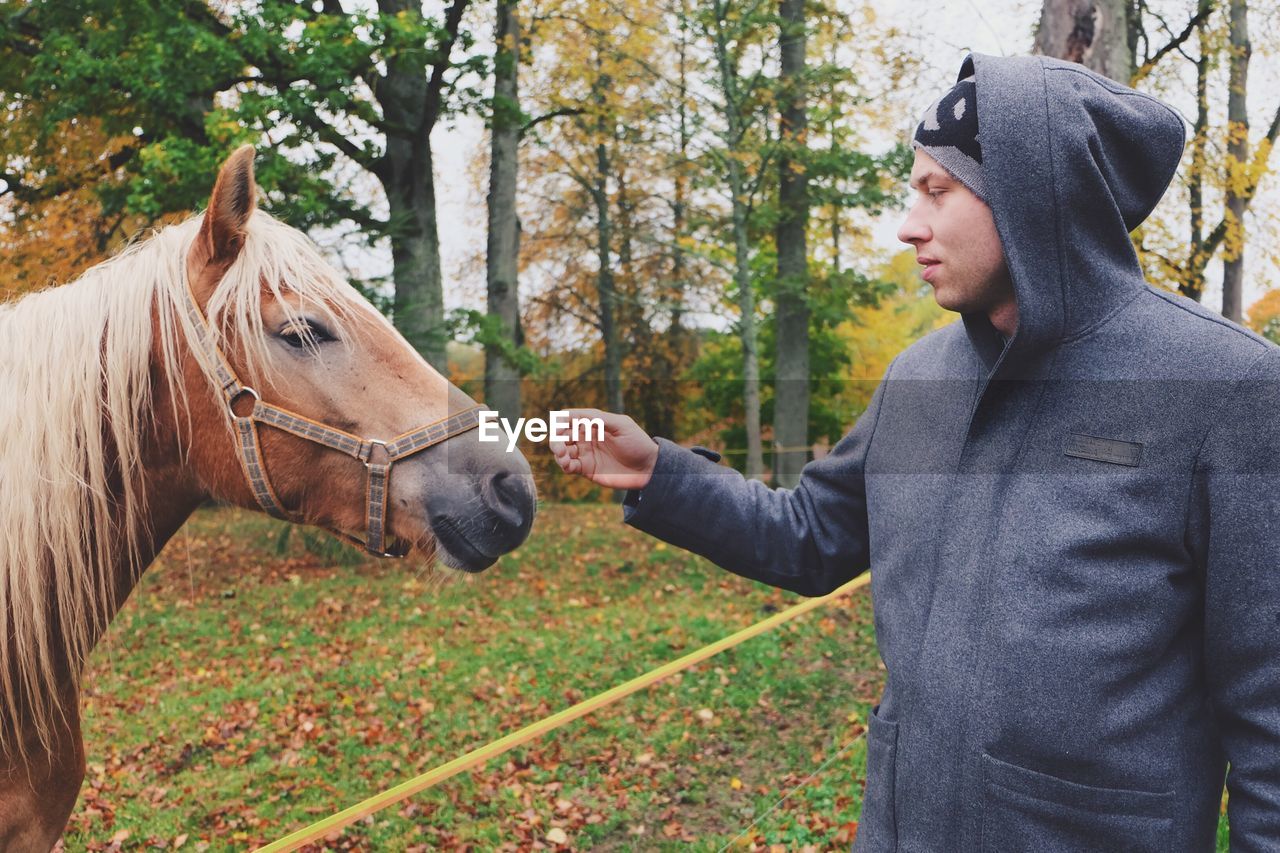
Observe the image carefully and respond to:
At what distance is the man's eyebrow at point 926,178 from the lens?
1.41 metres

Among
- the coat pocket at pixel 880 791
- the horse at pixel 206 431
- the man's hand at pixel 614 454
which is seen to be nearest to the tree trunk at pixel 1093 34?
the man's hand at pixel 614 454

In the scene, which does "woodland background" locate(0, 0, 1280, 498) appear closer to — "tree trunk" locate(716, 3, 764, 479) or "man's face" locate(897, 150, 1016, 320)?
"tree trunk" locate(716, 3, 764, 479)

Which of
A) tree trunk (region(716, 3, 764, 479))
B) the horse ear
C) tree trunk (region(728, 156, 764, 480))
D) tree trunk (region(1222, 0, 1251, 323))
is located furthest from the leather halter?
tree trunk (region(1222, 0, 1251, 323))

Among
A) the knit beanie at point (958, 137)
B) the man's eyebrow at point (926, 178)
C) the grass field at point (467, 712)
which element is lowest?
the grass field at point (467, 712)

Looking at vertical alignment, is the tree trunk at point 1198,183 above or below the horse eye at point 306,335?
above

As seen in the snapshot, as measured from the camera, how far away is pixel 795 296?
14.0 m

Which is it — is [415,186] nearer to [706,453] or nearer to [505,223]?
[505,223]

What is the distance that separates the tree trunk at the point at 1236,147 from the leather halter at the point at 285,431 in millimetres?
12500

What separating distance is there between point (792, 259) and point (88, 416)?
13.4m

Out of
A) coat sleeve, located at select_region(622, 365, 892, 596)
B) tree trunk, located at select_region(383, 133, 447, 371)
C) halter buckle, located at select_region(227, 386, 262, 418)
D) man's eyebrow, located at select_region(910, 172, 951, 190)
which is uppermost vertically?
tree trunk, located at select_region(383, 133, 447, 371)

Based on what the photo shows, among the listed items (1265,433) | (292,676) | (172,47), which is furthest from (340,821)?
(172,47)

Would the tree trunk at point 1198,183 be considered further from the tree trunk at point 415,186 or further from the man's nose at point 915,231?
the man's nose at point 915,231

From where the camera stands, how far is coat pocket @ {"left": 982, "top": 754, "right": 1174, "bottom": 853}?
1267 millimetres

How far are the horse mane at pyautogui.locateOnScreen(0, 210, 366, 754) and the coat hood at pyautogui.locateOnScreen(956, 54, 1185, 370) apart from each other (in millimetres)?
1466
